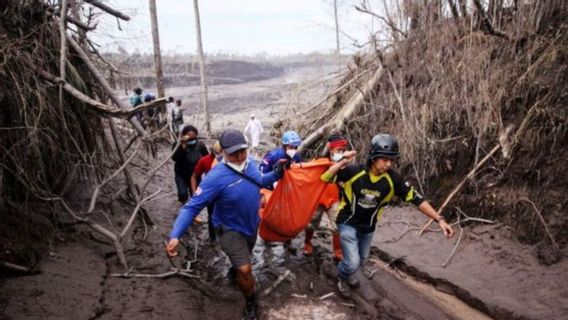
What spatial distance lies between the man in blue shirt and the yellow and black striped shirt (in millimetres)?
866

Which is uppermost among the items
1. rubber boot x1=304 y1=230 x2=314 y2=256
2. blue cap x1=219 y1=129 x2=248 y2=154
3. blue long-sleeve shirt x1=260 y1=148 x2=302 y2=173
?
blue cap x1=219 y1=129 x2=248 y2=154

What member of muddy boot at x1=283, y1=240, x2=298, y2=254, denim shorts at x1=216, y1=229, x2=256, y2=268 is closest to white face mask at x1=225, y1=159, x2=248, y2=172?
denim shorts at x1=216, y1=229, x2=256, y2=268

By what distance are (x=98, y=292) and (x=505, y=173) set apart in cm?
549

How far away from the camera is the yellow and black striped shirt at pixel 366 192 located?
14.2 ft

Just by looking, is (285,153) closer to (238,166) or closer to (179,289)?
(238,166)

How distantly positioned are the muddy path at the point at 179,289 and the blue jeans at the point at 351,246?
0.39m

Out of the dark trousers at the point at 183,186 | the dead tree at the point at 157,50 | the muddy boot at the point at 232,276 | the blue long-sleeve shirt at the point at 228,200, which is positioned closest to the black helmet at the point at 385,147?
the blue long-sleeve shirt at the point at 228,200

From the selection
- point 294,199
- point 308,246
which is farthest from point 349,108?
point 294,199

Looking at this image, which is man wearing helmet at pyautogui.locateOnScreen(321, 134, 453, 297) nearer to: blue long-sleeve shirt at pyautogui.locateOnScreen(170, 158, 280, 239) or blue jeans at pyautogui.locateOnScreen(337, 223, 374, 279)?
blue jeans at pyautogui.locateOnScreen(337, 223, 374, 279)

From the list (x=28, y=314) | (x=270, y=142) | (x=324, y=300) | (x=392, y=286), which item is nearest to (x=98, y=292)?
(x=28, y=314)

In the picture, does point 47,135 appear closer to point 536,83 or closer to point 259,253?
point 259,253

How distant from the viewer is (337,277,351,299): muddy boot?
4876mm

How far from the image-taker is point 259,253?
625 centimetres

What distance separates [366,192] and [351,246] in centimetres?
69
